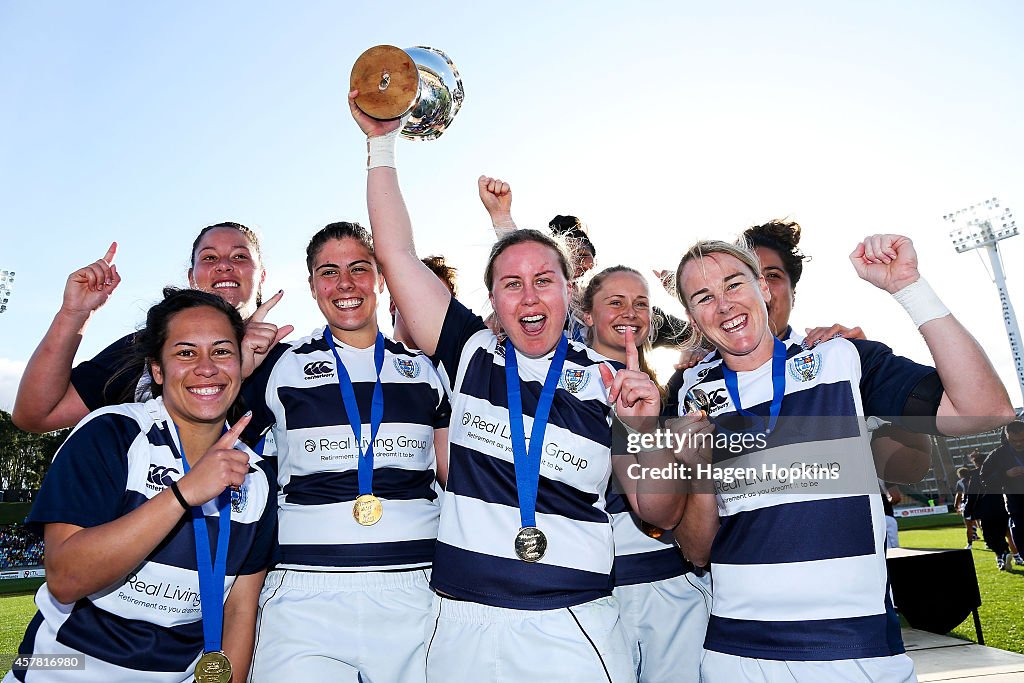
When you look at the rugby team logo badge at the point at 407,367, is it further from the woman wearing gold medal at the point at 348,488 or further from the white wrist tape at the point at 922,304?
the white wrist tape at the point at 922,304

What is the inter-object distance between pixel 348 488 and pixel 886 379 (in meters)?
2.09

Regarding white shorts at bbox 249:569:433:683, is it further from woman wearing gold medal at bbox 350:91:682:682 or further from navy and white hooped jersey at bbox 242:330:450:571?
woman wearing gold medal at bbox 350:91:682:682

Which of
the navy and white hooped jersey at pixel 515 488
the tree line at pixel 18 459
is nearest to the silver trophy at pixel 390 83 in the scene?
the navy and white hooped jersey at pixel 515 488

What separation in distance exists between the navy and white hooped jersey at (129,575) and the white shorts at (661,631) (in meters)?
1.74

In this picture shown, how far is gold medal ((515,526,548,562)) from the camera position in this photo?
2455mm

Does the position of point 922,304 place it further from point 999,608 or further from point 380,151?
point 999,608

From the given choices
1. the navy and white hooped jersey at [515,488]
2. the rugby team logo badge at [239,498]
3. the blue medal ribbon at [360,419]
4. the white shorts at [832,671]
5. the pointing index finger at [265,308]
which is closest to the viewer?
the white shorts at [832,671]

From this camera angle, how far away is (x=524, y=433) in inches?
104

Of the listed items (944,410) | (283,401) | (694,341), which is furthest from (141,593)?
(944,410)

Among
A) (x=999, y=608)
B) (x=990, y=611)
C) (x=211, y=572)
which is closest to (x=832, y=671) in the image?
(x=211, y=572)

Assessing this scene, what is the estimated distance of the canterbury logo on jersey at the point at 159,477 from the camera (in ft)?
8.65

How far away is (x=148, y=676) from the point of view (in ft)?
8.19

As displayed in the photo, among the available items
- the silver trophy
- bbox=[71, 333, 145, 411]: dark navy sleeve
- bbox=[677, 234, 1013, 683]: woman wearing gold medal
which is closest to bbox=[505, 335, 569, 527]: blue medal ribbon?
bbox=[677, 234, 1013, 683]: woman wearing gold medal

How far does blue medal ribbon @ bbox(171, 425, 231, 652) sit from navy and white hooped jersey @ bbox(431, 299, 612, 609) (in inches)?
31.2
